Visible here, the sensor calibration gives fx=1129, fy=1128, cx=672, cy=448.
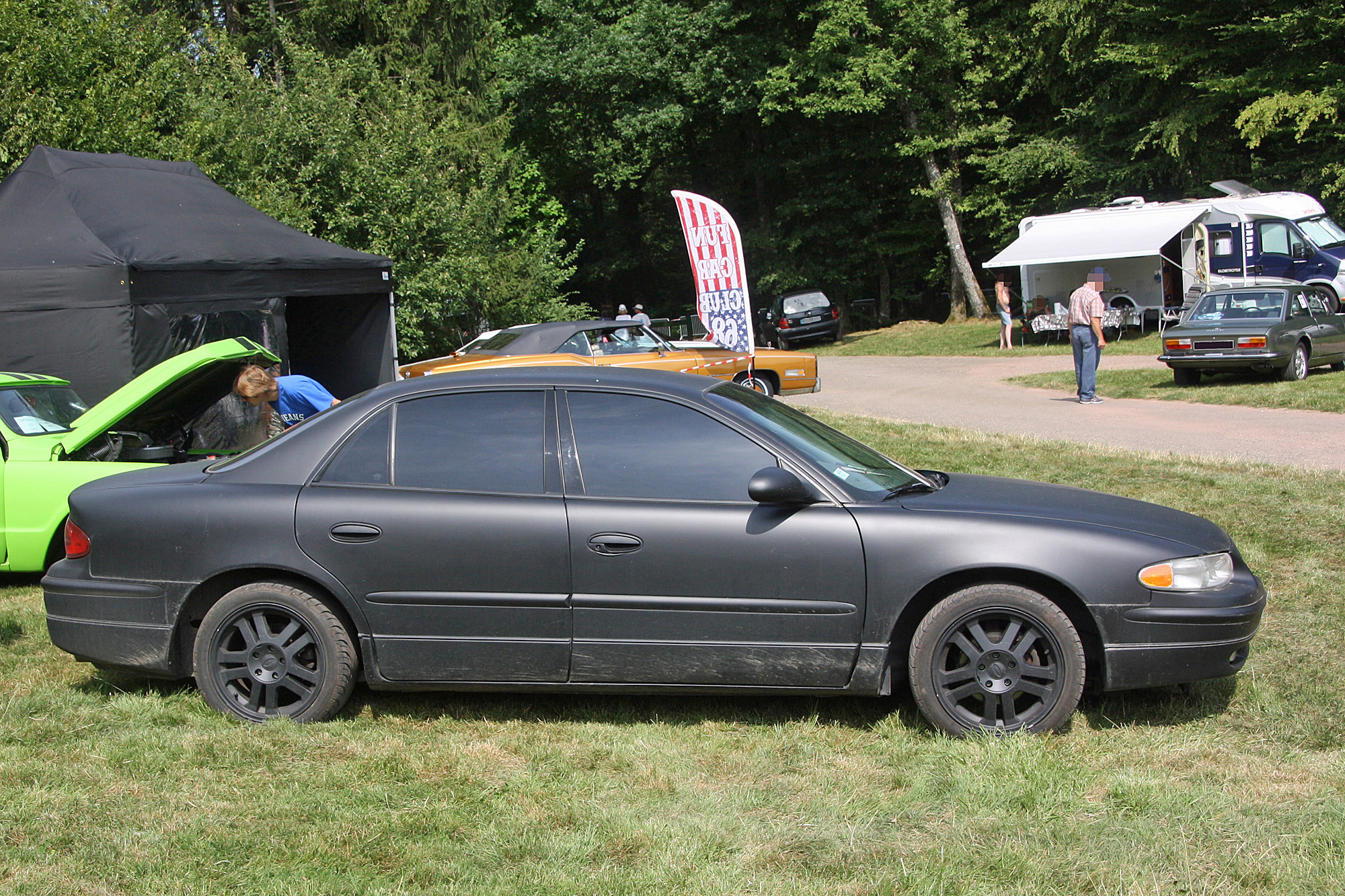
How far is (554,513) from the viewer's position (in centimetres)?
434

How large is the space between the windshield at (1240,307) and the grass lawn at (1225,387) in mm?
973

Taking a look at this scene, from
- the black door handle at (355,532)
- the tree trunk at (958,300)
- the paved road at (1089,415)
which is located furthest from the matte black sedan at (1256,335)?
the tree trunk at (958,300)

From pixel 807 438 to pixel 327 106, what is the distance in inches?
695

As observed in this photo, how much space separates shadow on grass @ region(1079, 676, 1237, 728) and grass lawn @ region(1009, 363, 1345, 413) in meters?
10.3

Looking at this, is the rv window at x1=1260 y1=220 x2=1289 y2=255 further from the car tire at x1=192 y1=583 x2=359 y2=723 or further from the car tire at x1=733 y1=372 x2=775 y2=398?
the car tire at x1=192 y1=583 x2=359 y2=723

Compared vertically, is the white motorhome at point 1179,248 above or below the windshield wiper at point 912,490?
above

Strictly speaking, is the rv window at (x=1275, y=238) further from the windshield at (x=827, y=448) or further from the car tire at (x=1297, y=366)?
the windshield at (x=827, y=448)

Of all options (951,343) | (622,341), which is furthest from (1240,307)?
(951,343)

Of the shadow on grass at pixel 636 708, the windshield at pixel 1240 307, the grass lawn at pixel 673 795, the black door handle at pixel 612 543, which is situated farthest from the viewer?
the windshield at pixel 1240 307

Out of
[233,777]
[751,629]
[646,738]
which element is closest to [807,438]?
[751,629]

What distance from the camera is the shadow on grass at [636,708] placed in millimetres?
4566

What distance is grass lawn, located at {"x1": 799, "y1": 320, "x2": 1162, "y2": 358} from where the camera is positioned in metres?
24.8

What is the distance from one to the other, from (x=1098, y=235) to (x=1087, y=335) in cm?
1187

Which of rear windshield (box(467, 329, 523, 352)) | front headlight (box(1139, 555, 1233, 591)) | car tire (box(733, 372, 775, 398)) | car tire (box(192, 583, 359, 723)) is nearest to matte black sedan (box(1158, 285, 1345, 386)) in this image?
car tire (box(733, 372, 775, 398))
